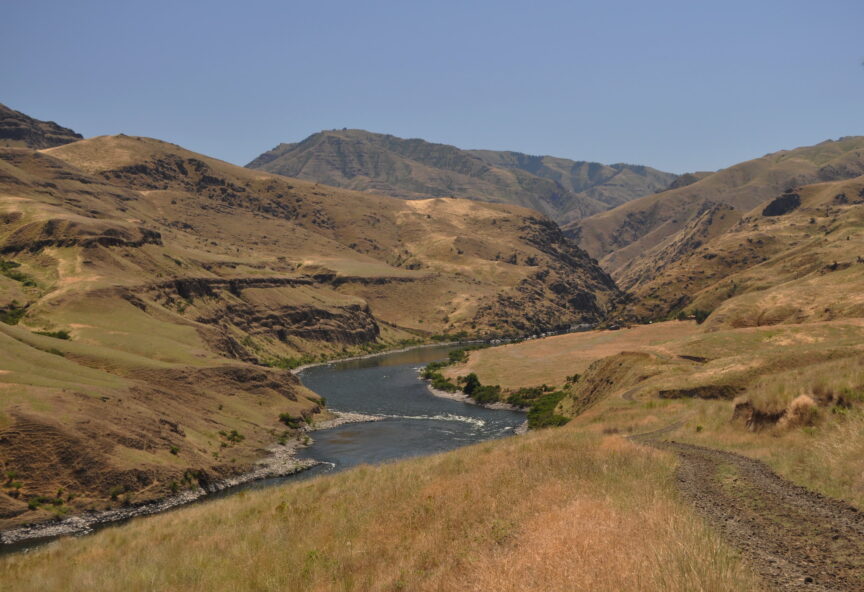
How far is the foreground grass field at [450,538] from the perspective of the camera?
9141 millimetres

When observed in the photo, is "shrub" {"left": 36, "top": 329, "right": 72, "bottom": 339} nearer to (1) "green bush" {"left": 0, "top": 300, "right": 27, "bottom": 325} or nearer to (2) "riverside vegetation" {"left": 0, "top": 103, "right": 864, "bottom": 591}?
(2) "riverside vegetation" {"left": 0, "top": 103, "right": 864, "bottom": 591}

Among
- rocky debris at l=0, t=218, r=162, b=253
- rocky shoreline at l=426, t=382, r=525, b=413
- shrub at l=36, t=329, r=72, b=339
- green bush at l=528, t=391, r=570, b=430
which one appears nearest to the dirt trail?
green bush at l=528, t=391, r=570, b=430

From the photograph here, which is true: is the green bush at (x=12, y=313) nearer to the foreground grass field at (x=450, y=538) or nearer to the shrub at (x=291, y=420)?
the shrub at (x=291, y=420)

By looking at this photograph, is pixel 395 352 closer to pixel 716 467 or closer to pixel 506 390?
pixel 506 390

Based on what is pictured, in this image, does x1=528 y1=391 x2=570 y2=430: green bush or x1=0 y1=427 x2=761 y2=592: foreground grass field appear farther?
x1=528 y1=391 x2=570 y2=430: green bush

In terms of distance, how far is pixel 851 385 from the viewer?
22.0 meters

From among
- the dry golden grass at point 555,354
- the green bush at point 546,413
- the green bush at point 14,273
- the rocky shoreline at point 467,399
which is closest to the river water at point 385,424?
the rocky shoreline at point 467,399

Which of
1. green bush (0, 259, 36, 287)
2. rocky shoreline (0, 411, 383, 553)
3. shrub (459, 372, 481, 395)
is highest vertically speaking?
green bush (0, 259, 36, 287)

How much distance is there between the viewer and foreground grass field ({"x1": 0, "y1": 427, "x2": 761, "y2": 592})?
9141 millimetres

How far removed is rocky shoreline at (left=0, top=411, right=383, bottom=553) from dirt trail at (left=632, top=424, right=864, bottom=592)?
45349 mm

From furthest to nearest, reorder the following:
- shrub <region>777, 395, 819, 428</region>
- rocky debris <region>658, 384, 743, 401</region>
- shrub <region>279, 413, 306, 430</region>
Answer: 1. shrub <region>279, 413, 306, 430</region>
2. rocky debris <region>658, 384, 743, 401</region>
3. shrub <region>777, 395, 819, 428</region>

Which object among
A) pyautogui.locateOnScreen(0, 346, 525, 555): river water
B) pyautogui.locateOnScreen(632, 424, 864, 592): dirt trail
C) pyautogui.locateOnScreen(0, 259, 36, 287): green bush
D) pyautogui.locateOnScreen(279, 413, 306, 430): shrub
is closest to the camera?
pyautogui.locateOnScreen(632, 424, 864, 592): dirt trail

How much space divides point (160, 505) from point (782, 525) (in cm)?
5090

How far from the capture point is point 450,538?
43.5 ft
